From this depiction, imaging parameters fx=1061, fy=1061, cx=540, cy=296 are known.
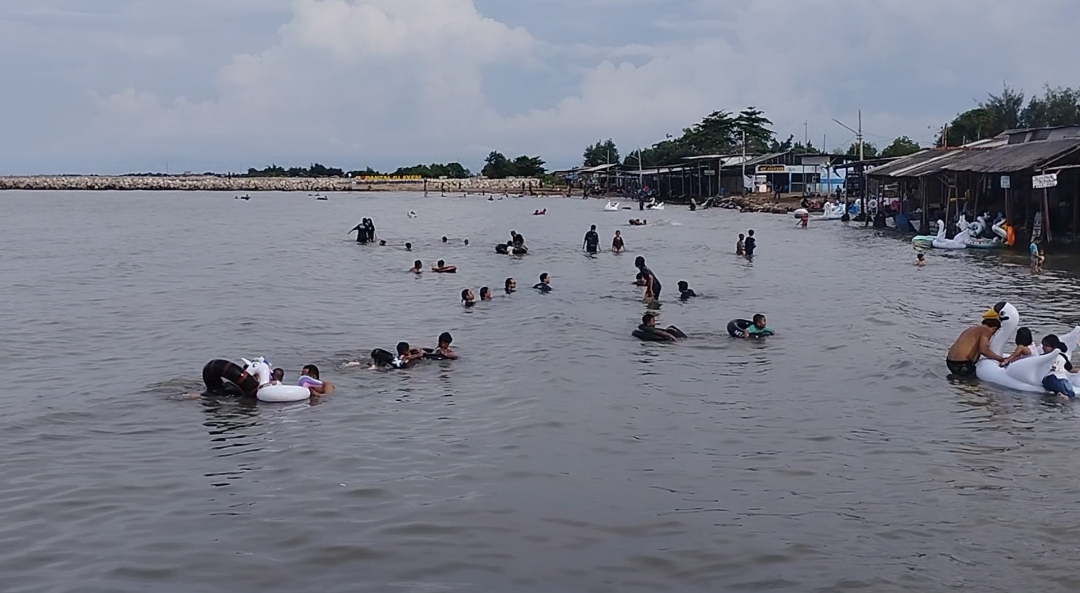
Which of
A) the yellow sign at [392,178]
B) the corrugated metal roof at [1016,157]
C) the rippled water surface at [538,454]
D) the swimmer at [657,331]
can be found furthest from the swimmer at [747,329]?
the yellow sign at [392,178]

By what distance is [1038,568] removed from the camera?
27.8 ft

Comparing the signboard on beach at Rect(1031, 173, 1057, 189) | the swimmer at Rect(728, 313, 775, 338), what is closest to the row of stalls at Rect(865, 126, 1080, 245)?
Result: the signboard on beach at Rect(1031, 173, 1057, 189)

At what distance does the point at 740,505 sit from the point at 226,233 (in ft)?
165

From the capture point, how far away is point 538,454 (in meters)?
11.9

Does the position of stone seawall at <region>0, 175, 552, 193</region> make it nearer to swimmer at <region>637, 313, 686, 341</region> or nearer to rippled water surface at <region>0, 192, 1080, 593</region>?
rippled water surface at <region>0, 192, 1080, 593</region>

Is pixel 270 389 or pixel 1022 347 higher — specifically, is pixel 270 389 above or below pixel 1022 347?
below

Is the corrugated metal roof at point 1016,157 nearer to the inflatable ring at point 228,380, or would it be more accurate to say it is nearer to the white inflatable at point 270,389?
the white inflatable at point 270,389

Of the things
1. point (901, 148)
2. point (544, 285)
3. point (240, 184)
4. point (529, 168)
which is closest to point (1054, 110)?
point (901, 148)

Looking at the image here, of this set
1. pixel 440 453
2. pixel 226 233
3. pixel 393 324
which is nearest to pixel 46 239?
pixel 226 233

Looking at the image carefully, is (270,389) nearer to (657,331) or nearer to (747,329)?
(657,331)

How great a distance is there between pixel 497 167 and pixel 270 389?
14611 centimetres

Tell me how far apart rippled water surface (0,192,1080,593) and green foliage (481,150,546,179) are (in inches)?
5116

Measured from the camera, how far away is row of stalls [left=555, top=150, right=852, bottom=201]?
78538 mm

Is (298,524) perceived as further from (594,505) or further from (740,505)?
(740,505)
